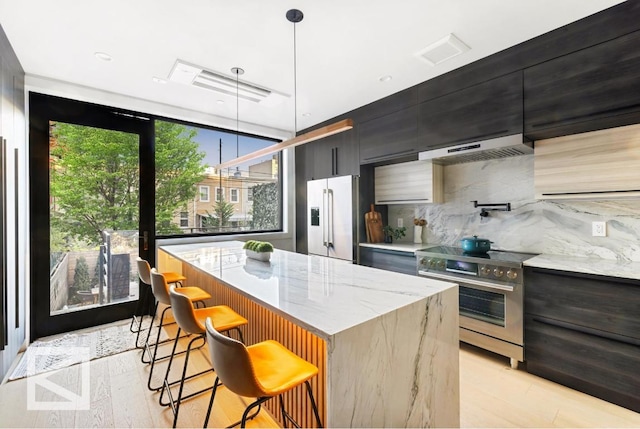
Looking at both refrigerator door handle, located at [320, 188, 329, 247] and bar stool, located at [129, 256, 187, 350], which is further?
refrigerator door handle, located at [320, 188, 329, 247]

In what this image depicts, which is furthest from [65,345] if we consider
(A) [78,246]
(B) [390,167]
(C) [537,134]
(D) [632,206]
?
(D) [632,206]

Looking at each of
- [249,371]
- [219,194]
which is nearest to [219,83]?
[219,194]

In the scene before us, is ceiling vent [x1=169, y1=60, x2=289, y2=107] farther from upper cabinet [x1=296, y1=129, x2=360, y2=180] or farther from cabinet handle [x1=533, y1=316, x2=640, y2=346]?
cabinet handle [x1=533, y1=316, x2=640, y2=346]

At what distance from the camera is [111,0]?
1912mm

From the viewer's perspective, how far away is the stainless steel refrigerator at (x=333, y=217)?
12.4 ft

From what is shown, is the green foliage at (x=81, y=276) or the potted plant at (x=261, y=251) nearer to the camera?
the potted plant at (x=261, y=251)

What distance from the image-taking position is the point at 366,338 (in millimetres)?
1156

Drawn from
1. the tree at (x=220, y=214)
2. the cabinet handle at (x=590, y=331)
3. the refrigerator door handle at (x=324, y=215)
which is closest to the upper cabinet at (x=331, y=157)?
the refrigerator door handle at (x=324, y=215)

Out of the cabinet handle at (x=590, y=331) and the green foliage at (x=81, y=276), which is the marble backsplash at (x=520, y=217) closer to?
the cabinet handle at (x=590, y=331)

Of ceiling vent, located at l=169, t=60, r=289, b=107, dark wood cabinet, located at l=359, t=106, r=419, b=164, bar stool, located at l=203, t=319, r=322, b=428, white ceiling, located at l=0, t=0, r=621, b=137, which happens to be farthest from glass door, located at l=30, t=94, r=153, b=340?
bar stool, located at l=203, t=319, r=322, b=428

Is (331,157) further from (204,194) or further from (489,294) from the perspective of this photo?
(489,294)

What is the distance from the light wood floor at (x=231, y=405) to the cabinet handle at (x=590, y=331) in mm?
445

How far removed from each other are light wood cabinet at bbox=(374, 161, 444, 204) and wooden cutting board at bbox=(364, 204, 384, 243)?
0.22 m

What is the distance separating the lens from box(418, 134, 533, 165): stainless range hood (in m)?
2.46
